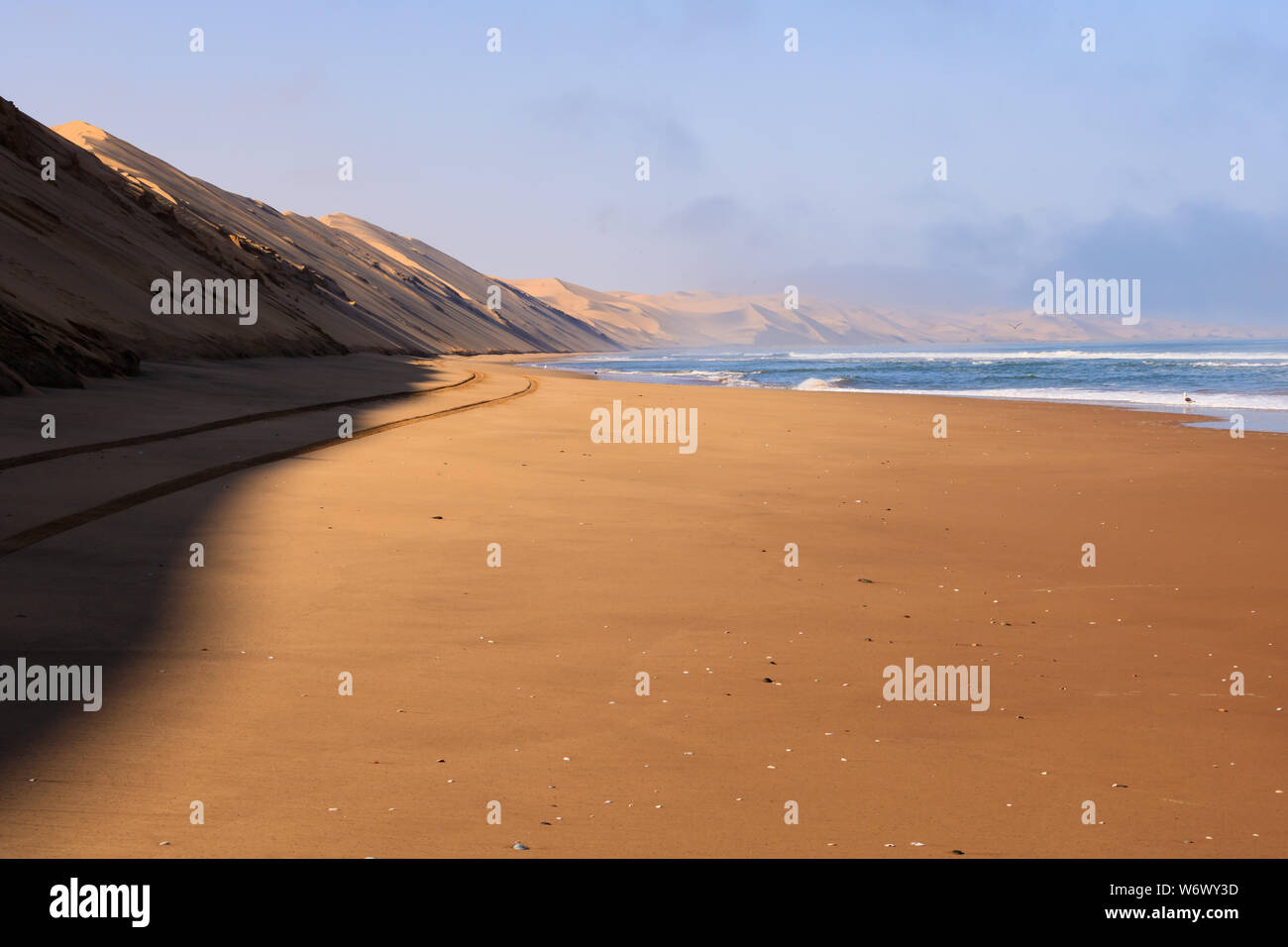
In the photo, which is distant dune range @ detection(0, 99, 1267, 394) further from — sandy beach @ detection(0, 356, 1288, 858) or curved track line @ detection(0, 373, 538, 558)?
sandy beach @ detection(0, 356, 1288, 858)

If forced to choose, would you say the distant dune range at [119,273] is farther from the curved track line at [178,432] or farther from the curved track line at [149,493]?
the curved track line at [149,493]

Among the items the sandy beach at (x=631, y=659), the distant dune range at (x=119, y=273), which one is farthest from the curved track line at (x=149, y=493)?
the distant dune range at (x=119, y=273)

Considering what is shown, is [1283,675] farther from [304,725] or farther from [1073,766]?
[304,725]

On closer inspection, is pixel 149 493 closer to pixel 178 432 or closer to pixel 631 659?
pixel 178 432

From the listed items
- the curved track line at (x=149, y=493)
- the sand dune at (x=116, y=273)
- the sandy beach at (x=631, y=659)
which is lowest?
the sandy beach at (x=631, y=659)

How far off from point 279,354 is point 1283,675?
34.4 meters

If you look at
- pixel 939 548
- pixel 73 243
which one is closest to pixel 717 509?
pixel 939 548

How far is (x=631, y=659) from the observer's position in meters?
5.31

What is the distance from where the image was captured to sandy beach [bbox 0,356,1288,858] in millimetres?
3545

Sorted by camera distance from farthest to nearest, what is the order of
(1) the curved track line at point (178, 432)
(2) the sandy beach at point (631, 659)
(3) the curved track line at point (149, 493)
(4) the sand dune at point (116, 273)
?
(4) the sand dune at point (116, 273) < (1) the curved track line at point (178, 432) < (3) the curved track line at point (149, 493) < (2) the sandy beach at point (631, 659)

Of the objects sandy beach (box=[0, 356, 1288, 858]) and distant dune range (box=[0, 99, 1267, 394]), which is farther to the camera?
distant dune range (box=[0, 99, 1267, 394])

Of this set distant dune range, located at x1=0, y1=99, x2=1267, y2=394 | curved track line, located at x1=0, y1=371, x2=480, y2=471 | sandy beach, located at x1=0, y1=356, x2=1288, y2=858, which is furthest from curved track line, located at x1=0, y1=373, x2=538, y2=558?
distant dune range, located at x1=0, y1=99, x2=1267, y2=394

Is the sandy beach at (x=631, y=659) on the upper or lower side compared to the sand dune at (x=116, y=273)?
lower

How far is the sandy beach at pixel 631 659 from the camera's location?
3545mm
